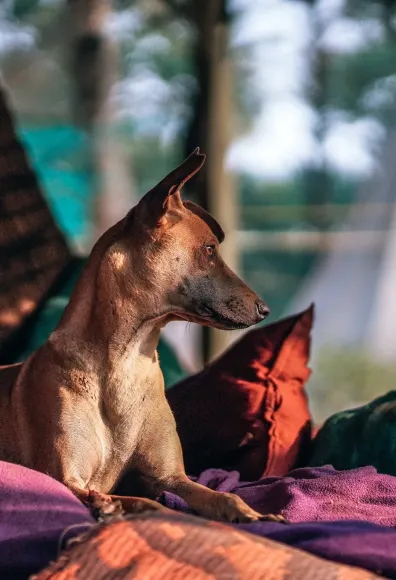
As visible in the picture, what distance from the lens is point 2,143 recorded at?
11.0 ft

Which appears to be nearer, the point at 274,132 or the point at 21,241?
the point at 21,241

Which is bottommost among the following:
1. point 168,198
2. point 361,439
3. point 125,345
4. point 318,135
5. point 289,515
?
point 361,439

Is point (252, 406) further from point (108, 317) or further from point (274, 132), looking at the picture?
point (274, 132)

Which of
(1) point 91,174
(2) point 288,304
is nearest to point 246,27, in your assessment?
(1) point 91,174

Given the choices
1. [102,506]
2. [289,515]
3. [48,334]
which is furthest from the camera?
[48,334]

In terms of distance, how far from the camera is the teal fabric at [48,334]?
2978 mm

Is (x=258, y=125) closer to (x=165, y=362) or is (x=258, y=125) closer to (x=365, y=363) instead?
(x=365, y=363)

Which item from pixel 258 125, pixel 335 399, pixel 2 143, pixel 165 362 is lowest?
pixel 335 399

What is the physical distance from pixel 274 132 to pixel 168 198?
3312 mm

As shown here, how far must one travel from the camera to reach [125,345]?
2.11 metres

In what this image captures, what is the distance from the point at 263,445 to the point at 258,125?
10.2ft

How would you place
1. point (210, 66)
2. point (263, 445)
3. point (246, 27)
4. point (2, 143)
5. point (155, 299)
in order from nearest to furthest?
point (155, 299) < point (263, 445) < point (2, 143) < point (210, 66) < point (246, 27)

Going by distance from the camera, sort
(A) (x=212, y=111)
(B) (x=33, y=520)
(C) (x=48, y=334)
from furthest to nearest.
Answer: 1. (A) (x=212, y=111)
2. (C) (x=48, y=334)
3. (B) (x=33, y=520)

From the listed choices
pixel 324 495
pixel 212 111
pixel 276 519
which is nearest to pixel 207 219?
Result: pixel 324 495
